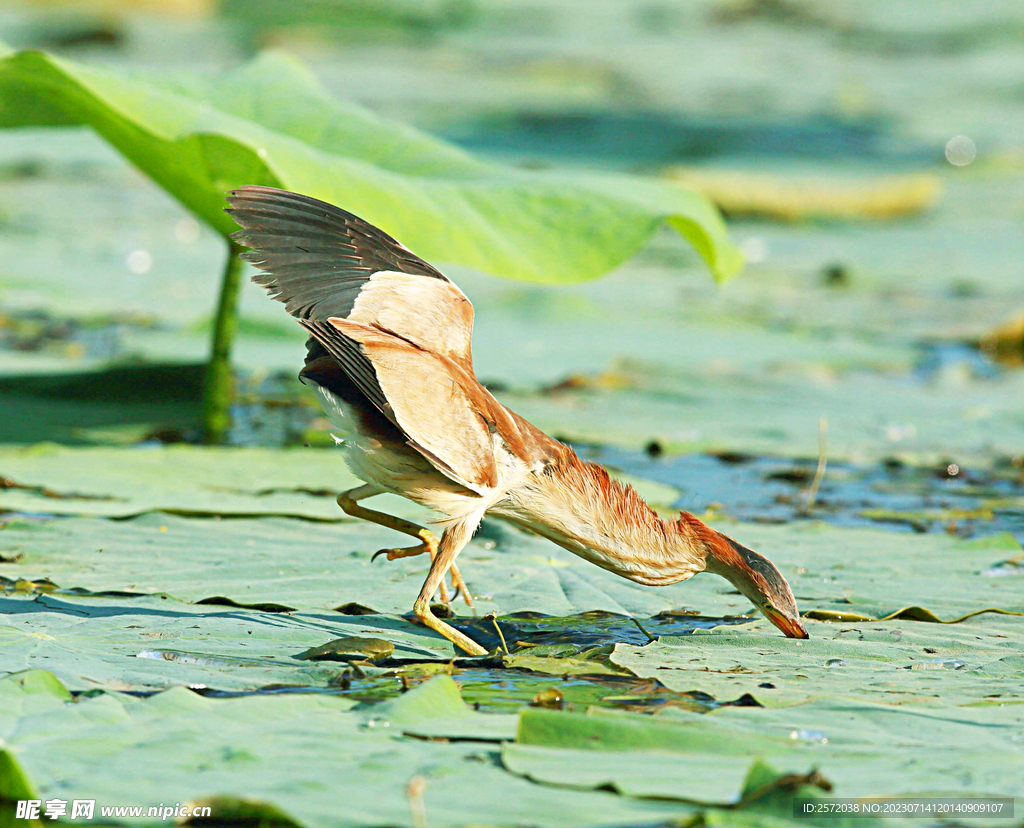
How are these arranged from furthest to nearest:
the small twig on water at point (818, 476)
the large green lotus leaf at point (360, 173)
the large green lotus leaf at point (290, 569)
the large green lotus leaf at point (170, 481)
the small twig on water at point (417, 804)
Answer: the small twig on water at point (818, 476), the large green lotus leaf at point (360, 173), the large green lotus leaf at point (170, 481), the large green lotus leaf at point (290, 569), the small twig on water at point (417, 804)

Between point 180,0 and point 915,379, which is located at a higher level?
point 180,0

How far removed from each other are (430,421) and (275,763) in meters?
0.89

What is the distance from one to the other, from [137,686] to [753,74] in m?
11.4

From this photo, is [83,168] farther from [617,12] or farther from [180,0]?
[617,12]

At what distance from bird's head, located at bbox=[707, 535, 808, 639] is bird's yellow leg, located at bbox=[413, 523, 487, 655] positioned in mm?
647

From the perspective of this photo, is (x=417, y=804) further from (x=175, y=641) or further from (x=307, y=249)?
(x=307, y=249)

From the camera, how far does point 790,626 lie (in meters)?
2.80

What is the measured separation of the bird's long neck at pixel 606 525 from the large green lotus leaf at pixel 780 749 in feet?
2.39

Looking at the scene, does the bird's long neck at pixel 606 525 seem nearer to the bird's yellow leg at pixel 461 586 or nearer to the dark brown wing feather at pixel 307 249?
the bird's yellow leg at pixel 461 586

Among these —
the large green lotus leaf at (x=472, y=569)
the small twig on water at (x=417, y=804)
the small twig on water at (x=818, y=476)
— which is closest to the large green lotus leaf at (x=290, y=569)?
the large green lotus leaf at (x=472, y=569)

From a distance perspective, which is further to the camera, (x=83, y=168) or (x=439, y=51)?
(x=439, y=51)

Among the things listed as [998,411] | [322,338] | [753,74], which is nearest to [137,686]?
[322,338]

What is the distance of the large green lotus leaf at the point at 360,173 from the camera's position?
3.85 meters

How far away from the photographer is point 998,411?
17.7 feet
